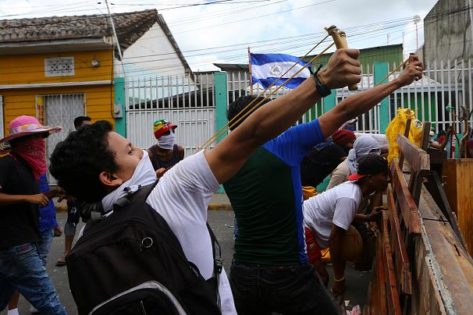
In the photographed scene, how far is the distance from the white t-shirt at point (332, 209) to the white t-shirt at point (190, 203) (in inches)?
96.8

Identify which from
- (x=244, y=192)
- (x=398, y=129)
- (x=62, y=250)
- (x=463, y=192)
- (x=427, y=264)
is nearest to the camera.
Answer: (x=427, y=264)

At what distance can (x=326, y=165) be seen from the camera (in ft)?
17.7

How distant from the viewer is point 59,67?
13492mm

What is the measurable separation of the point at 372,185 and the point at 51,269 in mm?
4013

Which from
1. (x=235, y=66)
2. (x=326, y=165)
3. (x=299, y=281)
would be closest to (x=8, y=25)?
(x=235, y=66)

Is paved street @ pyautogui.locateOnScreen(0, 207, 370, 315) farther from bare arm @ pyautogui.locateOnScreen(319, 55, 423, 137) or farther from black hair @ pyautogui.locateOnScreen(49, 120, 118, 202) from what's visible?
black hair @ pyautogui.locateOnScreen(49, 120, 118, 202)

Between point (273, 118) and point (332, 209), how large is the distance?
8.53 ft

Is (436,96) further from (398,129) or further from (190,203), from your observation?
(190,203)

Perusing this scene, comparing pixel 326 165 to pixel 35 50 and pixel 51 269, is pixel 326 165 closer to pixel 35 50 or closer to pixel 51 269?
pixel 51 269

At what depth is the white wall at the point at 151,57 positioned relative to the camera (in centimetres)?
1549

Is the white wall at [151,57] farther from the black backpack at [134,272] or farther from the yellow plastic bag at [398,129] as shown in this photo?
the black backpack at [134,272]

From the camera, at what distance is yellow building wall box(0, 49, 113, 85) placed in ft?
43.9

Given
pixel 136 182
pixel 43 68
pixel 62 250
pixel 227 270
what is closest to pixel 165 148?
pixel 227 270

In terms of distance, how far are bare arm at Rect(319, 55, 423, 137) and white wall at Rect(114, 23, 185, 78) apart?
39.7ft
